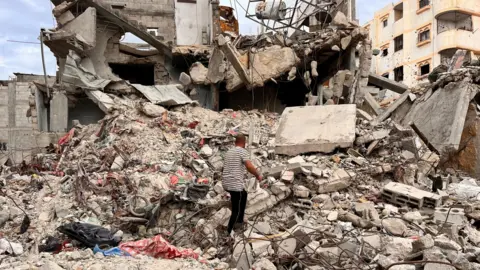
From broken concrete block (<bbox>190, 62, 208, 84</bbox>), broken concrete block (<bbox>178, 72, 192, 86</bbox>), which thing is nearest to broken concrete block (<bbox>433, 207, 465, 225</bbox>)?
broken concrete block (<bbox>190, 62, 208, 84</bbox>)

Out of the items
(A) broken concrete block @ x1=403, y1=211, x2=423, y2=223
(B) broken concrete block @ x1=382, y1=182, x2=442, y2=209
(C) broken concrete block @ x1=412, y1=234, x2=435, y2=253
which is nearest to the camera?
(C) broken concrete block @ x1=412, y1=234, x2=435, y2=253

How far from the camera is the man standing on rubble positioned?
4.45 metres

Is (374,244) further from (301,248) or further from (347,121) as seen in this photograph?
(347,121)

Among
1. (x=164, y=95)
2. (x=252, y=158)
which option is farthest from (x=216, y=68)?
(x=252, y=158)

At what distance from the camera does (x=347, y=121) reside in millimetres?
7254

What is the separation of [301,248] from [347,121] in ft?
12.4

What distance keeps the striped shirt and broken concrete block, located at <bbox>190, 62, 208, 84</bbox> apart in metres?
8.30

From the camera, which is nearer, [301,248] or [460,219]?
[301,248]

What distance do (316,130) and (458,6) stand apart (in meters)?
23.8

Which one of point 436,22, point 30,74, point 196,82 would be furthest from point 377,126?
point 436,22

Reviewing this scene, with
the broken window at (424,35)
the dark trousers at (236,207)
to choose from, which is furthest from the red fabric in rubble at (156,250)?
the broken window at (424,35)

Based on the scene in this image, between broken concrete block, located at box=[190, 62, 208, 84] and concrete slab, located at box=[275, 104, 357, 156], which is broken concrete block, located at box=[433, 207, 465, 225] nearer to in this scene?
concrete slab, located at box=[275, 104, 357, 156]

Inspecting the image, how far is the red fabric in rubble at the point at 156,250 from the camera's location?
4.13 metres

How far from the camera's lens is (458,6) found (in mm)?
25203
